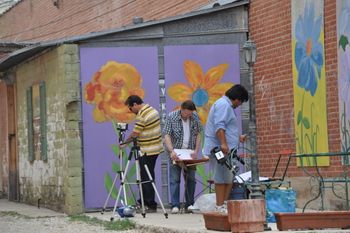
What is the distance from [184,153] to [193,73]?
1790mm

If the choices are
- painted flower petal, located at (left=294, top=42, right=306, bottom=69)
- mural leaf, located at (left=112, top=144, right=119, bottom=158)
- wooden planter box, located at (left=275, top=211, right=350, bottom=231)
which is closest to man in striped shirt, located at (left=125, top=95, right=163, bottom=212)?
mural leaf, located at (left=112, top=144, right=119, bottom=158)

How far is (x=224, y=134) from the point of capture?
11.1 metres

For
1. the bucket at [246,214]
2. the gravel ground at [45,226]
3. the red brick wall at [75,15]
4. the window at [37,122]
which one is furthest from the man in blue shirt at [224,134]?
the red brick wall at [75,15]

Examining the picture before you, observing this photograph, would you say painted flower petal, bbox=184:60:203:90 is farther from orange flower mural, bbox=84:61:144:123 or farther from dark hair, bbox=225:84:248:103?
dark hair, bbox=225:84:248:103

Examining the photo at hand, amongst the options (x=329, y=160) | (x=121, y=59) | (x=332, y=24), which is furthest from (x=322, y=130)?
(x=121, y=59)

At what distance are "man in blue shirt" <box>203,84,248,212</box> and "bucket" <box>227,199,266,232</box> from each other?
1.21m

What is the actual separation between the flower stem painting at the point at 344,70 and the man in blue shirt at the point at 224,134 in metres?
1.67

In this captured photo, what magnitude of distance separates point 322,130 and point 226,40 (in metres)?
3.04

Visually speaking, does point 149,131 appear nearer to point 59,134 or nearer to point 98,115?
point 98,115

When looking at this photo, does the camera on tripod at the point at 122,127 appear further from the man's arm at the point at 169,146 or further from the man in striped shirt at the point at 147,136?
the man's arm at the point at 169,146

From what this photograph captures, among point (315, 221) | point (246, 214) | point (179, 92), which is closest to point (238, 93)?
point (246, 214)

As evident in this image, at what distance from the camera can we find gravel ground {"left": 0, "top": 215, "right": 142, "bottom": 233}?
1209 centimetres

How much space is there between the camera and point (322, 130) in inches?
497

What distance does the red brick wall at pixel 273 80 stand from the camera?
13641 millimetres
